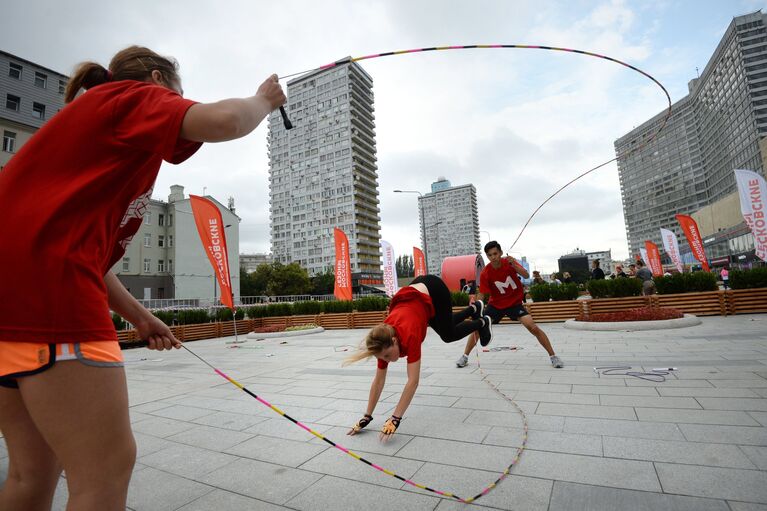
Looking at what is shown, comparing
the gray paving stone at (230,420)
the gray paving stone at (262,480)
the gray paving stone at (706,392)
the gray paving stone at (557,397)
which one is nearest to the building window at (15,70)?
the gray paving stone at (230,420)

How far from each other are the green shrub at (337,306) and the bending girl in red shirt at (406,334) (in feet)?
45.2

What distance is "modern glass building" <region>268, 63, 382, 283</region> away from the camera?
3509 inches

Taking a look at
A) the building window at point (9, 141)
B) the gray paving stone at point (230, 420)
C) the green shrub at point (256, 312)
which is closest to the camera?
the gray paving stone at point (230, 420)

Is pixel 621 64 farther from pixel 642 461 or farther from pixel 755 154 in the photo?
pixel 755 154

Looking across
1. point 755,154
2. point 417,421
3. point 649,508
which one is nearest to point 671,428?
point 649,508

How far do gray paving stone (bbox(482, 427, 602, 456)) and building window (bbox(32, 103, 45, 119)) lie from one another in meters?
42.2

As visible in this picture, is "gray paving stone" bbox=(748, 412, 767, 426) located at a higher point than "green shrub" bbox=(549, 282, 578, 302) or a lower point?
lower

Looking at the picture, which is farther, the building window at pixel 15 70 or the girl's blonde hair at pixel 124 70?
the building window at pixel 15 70

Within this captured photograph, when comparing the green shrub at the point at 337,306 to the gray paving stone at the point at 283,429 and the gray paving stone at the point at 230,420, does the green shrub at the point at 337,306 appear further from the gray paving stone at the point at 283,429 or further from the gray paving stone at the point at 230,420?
the gray paving stone at the point at 283,429

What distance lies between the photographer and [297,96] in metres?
99.4

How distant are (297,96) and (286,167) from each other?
782 inches

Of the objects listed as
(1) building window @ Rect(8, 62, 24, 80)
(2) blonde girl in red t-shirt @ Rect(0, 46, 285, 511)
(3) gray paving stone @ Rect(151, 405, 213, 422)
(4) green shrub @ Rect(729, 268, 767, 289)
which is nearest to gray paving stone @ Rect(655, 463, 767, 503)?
(2) blonde girl in red t-shirt @ Rect(0, 46, 285, 511)

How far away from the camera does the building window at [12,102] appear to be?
28.6m

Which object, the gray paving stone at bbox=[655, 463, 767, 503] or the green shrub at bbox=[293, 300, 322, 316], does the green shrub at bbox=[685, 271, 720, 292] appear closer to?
the gray paving stone at bbox=[655, 463, 767, 503]
